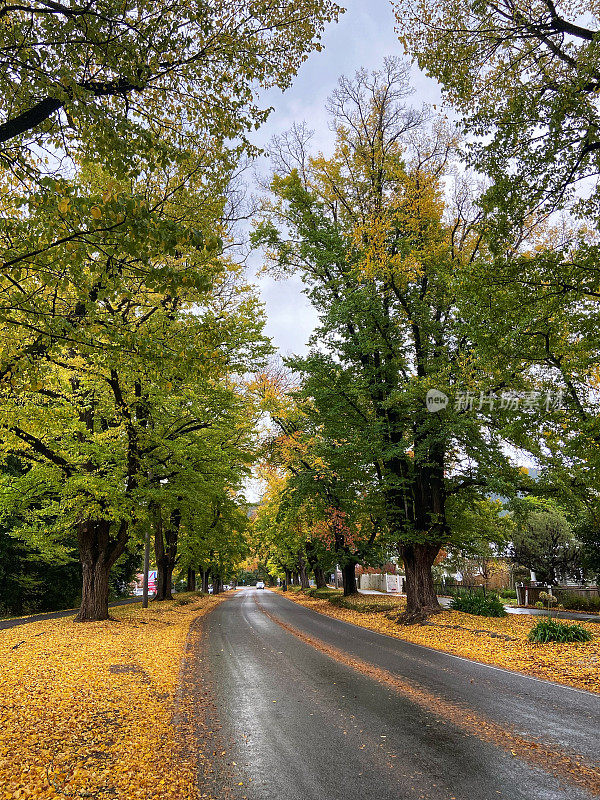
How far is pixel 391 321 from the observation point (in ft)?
53.2

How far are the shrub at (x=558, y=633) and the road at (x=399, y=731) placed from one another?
8.58ft

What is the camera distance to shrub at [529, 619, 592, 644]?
35.1ft

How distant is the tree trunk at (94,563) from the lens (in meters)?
15.3

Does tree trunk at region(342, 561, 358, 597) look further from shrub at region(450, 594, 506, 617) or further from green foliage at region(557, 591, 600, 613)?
green foliage at region(557, 591, 600, 613)

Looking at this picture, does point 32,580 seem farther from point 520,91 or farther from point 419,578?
point 520,91

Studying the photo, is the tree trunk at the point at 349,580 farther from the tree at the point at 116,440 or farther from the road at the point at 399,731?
the road at the point at 399,731

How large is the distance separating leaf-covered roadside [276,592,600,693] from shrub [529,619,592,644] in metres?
0.22

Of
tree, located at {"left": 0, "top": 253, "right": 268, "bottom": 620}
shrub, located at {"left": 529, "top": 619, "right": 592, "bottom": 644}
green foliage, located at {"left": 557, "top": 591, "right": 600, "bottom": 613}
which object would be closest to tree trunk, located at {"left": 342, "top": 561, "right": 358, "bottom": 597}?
green foliage, located at {"left": 557, "top": 591, "right": 600, "bottom": 613}

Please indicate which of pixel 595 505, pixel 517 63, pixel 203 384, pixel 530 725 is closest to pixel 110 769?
pixel 530 725

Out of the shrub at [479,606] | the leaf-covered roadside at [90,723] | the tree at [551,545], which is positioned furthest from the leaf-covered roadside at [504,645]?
the tree at [551,545]

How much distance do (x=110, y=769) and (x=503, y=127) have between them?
10.2m

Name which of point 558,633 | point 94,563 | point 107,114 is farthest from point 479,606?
point 107,114

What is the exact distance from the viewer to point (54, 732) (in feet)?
16.6

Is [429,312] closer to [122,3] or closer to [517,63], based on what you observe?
[517,63]
